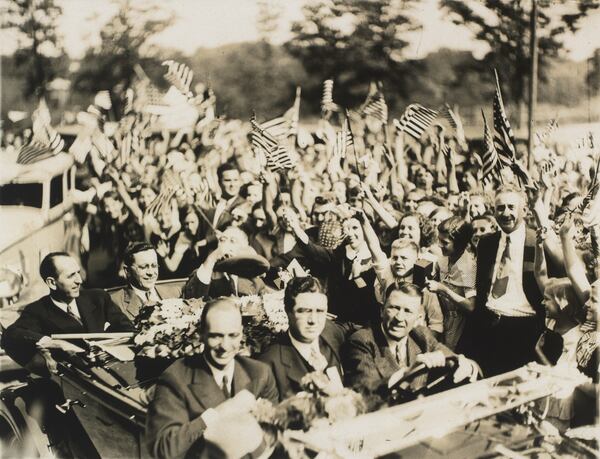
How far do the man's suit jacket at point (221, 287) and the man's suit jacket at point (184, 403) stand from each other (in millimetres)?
467

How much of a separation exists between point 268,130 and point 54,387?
195 cm

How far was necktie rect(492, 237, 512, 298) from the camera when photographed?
473 centimetres

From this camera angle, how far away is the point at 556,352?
15.5ft

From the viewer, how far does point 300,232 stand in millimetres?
4355

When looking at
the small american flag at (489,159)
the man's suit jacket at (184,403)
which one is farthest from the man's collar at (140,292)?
the small american flag at (489,159)

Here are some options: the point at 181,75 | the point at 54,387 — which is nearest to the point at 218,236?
the point at 181,75

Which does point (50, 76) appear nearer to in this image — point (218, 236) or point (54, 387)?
point (218, 236)

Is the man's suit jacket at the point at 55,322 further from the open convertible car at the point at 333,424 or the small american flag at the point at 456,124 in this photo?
the small american flag at the point at 456,124

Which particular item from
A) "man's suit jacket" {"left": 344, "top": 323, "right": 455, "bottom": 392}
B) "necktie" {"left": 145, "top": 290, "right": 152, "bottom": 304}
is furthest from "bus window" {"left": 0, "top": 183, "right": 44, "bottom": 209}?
"man's suit jacket" {"left": 344, "top": 323, "right": 455, "bottom": 392}

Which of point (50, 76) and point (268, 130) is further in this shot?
point (268, 130)

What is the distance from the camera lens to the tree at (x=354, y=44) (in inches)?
172

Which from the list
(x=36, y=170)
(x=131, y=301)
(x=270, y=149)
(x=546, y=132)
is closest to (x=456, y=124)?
(x=546, y=132)

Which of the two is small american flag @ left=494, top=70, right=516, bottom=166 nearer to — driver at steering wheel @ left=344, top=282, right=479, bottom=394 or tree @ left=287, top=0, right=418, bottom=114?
tree @ left=287, top=0, right=418, bottom=114

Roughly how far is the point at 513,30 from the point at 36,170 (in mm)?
3355
